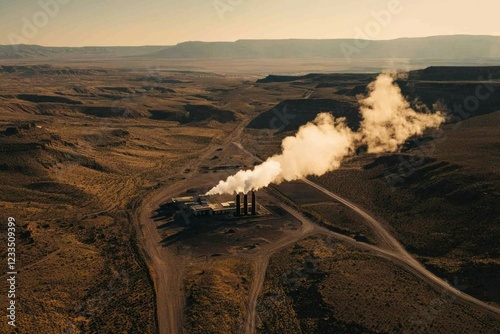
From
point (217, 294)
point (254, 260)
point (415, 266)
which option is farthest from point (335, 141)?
point (217, 294)

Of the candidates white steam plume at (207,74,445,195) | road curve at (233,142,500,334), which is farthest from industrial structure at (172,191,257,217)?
road curve at (233,142,500,334)

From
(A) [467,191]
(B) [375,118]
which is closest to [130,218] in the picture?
(A) [467,191]

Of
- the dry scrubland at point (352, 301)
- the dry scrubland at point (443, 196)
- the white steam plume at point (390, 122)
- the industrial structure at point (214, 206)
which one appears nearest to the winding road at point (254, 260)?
the dry scrubland at point (352, 301)

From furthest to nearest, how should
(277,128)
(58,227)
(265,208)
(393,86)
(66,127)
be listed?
1. (393,86)
2. (277,128)
3. (66,127)
4. (265,208)
5. (58,227)

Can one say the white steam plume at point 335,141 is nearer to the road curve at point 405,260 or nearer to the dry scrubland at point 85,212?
the road curve at point 405,260

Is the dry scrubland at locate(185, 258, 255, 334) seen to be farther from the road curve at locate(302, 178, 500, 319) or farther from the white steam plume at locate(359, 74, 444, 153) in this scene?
the white steam plume at locate(359, 74, 444, 153)

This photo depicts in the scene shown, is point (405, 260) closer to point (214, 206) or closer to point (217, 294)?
point (217, 294)

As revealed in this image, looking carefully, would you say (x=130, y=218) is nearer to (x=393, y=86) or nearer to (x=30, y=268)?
(x=30, y=268)
